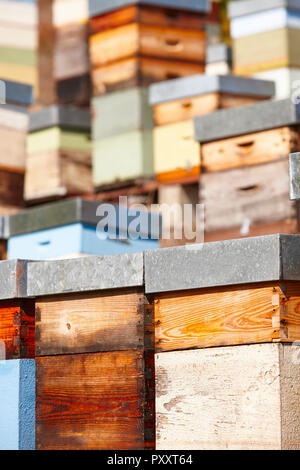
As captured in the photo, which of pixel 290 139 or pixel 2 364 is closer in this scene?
pixel 2 364

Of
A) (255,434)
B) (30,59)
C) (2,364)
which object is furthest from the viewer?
(30,59)

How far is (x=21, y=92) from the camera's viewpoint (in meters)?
6.95

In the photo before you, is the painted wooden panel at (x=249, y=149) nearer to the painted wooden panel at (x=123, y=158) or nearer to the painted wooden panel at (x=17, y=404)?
the painted wooden panel at (x=123, y=158)

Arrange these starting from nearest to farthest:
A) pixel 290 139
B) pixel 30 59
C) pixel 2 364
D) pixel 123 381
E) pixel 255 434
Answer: pixel 255 434
pixel 123 381
pixel 2 364
pixel 290 139
pixel 30 59

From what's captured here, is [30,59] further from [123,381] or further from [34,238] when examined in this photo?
[123,381]

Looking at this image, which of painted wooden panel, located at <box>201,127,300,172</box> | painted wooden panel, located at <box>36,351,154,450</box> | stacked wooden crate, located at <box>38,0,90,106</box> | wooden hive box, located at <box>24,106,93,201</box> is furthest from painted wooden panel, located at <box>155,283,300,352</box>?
stacked wooden crate, located at <box>38,0,90,106</box>

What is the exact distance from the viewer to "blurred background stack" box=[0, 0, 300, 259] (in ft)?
18.9

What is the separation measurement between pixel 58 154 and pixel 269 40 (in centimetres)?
187

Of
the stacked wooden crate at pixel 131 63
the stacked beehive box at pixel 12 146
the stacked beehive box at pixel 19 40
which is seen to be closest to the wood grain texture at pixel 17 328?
the stacked beehive box at pixel 12 146

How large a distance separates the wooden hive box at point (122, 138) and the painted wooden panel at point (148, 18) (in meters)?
0.55

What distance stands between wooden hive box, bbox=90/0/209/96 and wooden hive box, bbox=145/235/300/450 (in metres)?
4.16

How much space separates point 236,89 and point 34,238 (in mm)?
2064

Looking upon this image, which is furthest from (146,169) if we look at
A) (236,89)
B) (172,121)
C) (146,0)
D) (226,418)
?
(226,418)

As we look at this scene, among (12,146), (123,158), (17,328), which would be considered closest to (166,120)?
(123,158)
